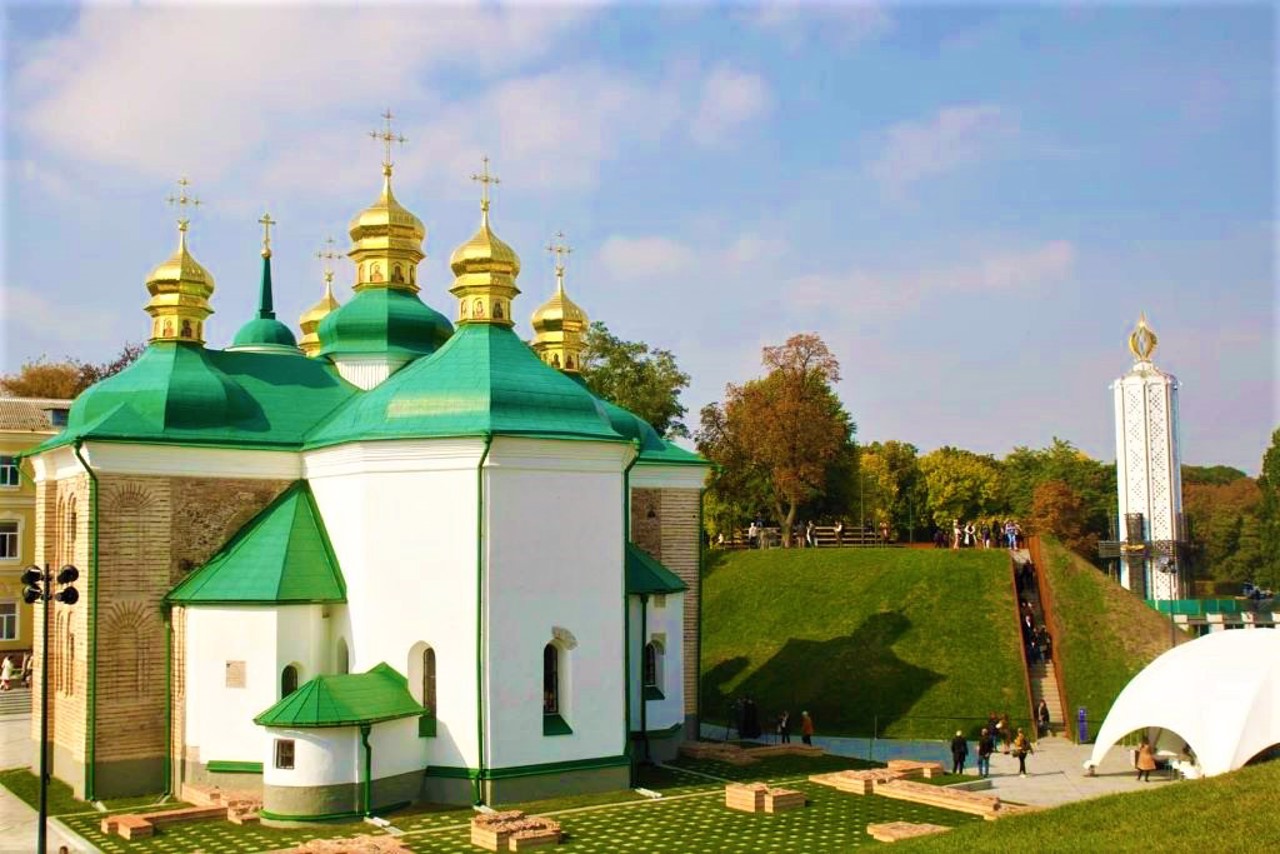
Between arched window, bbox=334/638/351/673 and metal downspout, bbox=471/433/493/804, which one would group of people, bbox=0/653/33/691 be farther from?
metal downspout, bbox=471/433/493/804

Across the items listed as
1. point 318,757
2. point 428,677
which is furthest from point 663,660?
point 318,757

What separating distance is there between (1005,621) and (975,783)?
35.0 feet

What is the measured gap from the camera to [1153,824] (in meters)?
14.5

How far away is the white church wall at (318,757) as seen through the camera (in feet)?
62.1

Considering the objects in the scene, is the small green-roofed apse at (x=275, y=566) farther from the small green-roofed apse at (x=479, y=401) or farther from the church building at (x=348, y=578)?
the small green-roofed apse at (x=479, y=401)

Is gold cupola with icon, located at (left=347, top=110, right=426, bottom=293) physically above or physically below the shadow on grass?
above

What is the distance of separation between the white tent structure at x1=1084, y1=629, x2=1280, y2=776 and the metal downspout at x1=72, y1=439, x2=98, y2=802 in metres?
17.9

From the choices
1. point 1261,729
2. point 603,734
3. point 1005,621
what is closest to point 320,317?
point 603,734

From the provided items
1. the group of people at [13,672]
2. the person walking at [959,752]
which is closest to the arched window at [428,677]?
the person walking at [959,752]

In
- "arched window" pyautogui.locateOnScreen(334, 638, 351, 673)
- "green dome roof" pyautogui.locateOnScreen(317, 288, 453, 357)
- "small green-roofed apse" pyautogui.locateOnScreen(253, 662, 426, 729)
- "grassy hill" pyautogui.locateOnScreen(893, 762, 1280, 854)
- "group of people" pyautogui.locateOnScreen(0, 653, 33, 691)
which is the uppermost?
"green dome roof" pyautogui.locateOnScreen(317, 288, 453, 357)

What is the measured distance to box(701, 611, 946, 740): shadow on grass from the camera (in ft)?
97.2

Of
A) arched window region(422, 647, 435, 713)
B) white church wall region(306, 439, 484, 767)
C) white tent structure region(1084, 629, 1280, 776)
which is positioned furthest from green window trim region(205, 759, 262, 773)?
white tent structure region(1084, 629, 1280, 776)

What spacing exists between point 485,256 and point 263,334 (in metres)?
10.6

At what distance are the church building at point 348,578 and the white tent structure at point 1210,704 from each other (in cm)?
925
